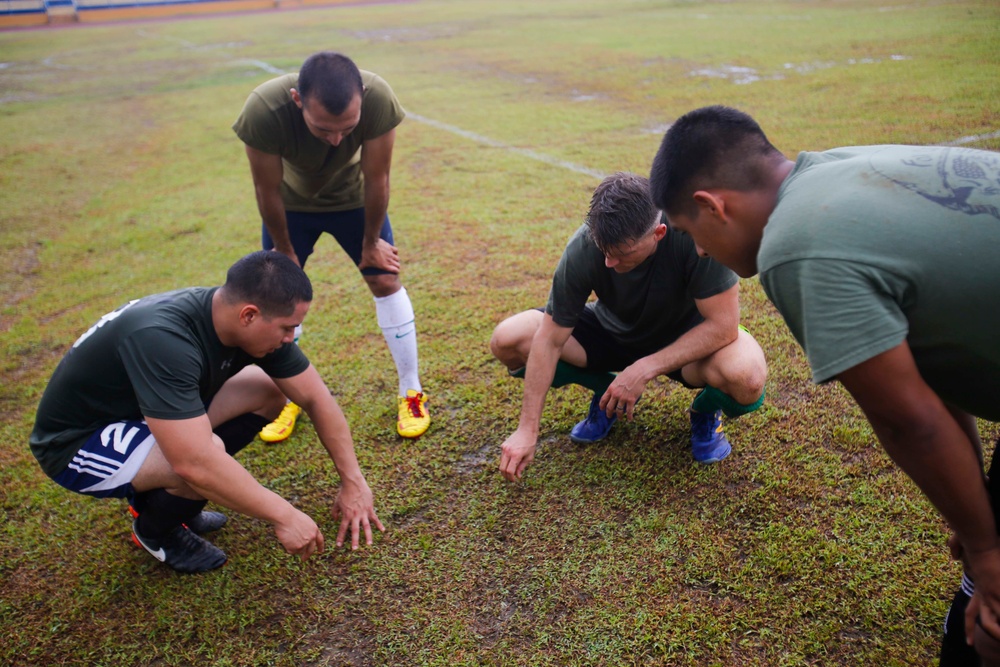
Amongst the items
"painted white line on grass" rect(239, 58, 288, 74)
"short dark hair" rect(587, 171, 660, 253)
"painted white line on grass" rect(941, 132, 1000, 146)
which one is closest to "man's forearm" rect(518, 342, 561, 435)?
"short dark hair" rect(587, 171, 660, 253)

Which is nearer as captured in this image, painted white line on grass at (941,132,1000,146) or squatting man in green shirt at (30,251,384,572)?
squatting man in green shirt at (30,251,384,572)

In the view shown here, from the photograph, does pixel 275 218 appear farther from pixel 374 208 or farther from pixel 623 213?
pixel 623 213

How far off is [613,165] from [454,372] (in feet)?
12.8

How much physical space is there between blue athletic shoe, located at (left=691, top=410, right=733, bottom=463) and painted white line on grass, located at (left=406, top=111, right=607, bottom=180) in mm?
4113

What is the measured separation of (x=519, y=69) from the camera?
1368 centimetres

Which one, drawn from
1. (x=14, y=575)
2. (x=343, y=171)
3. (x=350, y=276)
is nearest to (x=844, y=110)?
(x=350, y=276)

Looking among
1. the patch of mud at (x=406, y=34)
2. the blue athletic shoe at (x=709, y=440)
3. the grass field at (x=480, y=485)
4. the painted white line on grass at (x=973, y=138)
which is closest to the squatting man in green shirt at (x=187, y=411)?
the grass field at (x=480, y=485)

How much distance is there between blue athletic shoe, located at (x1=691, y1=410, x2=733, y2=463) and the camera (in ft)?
9.70

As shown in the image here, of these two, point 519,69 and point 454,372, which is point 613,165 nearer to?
point 454,372

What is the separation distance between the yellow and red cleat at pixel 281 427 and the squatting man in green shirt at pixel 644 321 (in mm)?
1298

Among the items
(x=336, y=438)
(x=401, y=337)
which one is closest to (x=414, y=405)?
(x=401, y=337)

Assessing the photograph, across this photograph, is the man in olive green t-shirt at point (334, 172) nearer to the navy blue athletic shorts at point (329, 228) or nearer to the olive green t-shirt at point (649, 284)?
the navy blue athletic shorts at point (329, 228)

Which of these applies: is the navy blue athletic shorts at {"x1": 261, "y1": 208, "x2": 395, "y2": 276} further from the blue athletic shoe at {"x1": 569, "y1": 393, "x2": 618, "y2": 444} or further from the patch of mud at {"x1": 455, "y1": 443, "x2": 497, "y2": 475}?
the blue athletic shoe at {"x1": 569, "y1": 393, "x2": 618, "y2": 444}

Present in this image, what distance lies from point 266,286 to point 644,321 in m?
1.47
